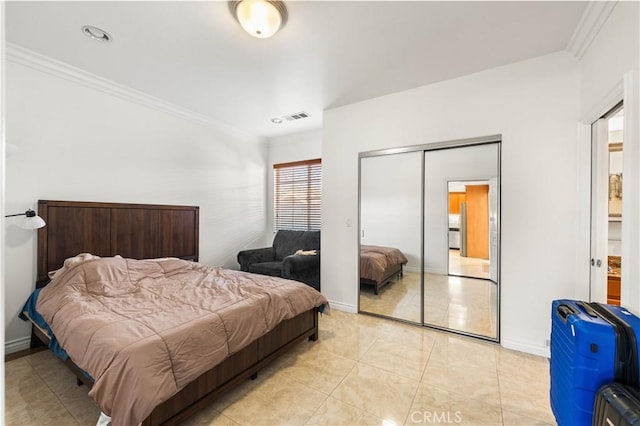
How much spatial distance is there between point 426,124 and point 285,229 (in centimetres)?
309

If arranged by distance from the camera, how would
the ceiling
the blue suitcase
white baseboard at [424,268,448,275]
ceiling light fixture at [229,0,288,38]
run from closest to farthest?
the blue suitcase → ceiling light fixture at [229,0,288,38] → the ceiling → white baseboard at [424,268,448,275]

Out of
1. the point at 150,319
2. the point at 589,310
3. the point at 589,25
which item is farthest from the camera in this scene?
the point at 589,25

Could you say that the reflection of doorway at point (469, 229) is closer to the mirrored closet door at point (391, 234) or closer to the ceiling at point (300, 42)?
the mirrored closet door at point (391, 234)

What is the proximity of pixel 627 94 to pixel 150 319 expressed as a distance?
320cm

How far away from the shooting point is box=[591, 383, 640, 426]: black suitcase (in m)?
1.04

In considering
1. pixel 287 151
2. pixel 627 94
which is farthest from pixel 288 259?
pixel 627 94

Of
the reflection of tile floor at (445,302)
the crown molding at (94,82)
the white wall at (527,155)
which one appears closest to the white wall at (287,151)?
the crown molding at (94,82)

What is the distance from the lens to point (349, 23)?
6.97 feet

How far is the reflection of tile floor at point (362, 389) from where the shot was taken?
69.8 inches

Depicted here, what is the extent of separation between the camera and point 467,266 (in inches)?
120

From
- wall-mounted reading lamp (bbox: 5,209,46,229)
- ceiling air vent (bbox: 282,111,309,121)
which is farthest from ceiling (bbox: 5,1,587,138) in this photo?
wall-mounted reading lamp (bbox: 5,209,46,229)

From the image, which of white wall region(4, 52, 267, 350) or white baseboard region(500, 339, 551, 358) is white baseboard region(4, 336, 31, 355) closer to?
white wall region(4, 52, 267, 350)

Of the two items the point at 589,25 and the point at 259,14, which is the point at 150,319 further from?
the point at 589,25

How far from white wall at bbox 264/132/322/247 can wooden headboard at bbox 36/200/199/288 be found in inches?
64.9
